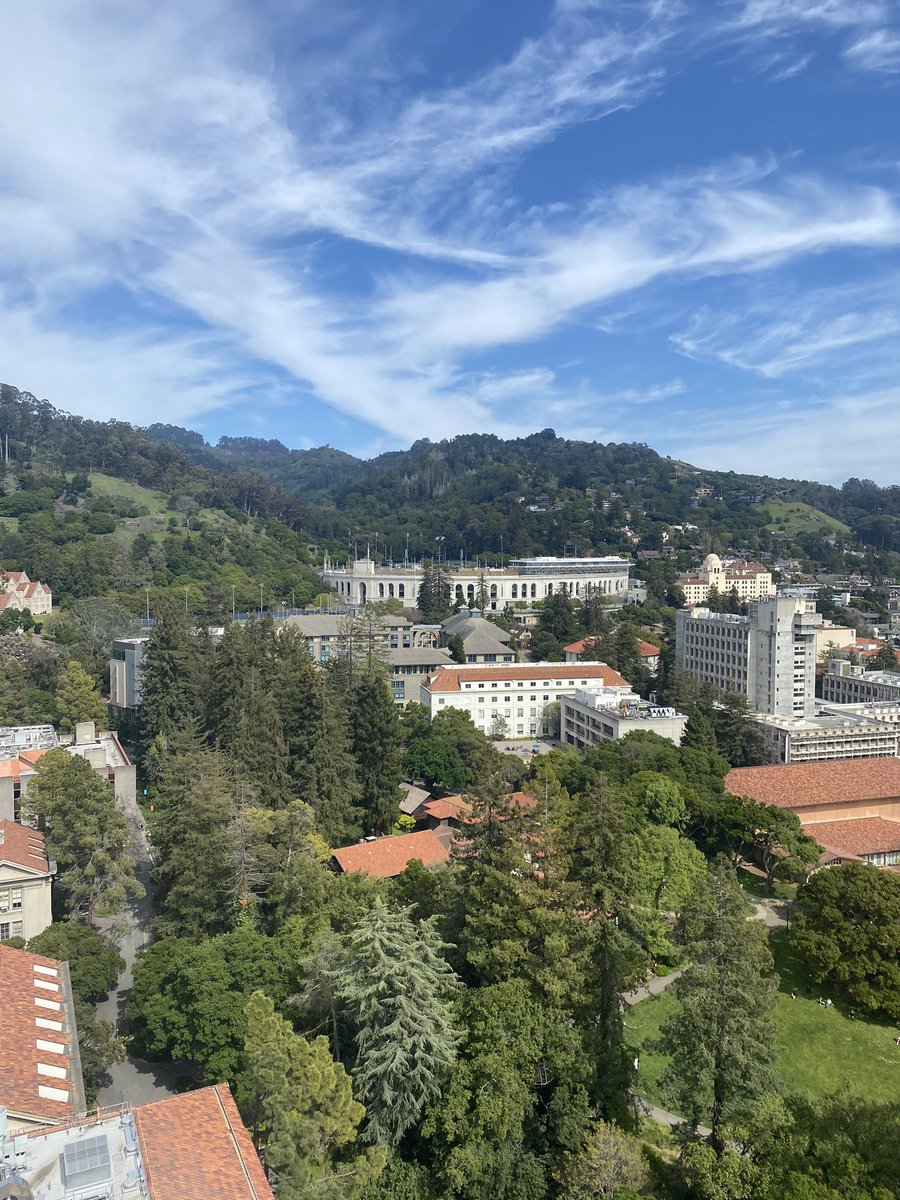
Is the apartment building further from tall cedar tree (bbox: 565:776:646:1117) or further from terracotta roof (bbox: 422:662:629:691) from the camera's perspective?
tall cedar tree (bbox: 565:776:646:1117)

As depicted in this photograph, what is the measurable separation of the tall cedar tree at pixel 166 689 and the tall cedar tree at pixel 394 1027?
23912 millimetres

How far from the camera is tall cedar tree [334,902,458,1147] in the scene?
55.9 ft

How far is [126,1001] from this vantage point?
24172mm

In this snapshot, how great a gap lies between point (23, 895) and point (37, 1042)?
10388 millimetres

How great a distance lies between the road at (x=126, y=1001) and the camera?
2052cm

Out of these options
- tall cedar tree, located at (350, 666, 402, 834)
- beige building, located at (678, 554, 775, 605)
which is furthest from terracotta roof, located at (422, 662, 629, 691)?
beige building, located at (678, 554, 775, 605)

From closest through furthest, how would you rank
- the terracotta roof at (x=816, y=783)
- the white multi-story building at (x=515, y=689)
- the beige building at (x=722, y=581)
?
1. the terracotta roof at (x=816, y=783)
2. the white multi-story building at (x=515, y=689)
3. the beige building at (x=722, y=581)

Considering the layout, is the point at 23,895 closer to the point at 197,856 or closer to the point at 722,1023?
the point at 197,856

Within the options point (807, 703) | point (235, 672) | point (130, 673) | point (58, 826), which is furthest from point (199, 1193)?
point (807, 703)

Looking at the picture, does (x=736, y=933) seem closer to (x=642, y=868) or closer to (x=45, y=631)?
(x=642, y=868)

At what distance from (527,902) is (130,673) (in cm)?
3667

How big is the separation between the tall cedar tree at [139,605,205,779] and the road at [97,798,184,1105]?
5268 millimetres

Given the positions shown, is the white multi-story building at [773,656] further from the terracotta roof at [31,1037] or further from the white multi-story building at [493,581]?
the terracotta roof at [31,1037]

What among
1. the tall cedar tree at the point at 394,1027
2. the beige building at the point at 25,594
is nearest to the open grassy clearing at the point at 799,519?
the beige building at the point at 25,594
